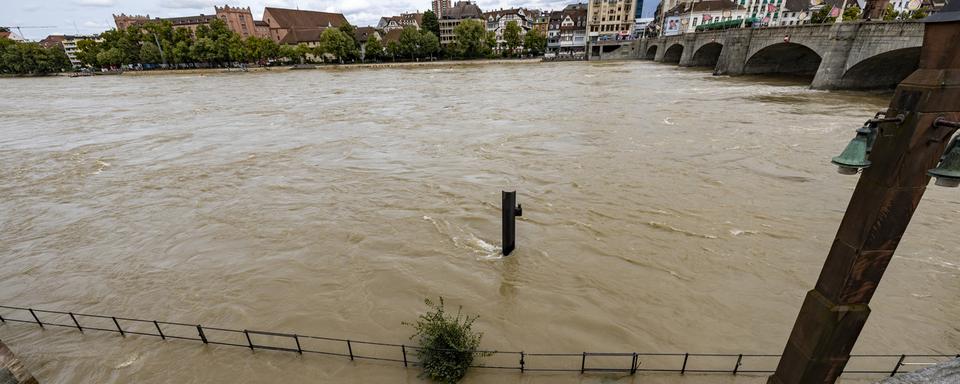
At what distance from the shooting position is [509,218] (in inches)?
390

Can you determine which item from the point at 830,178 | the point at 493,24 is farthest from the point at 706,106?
the point at 493,24

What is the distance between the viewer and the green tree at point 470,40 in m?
103

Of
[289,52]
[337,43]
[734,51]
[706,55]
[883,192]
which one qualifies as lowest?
[706,55]

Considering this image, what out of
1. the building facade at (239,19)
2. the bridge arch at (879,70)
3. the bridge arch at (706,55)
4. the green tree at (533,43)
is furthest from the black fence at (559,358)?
the building facade at (239,19)

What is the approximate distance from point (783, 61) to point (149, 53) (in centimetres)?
14821

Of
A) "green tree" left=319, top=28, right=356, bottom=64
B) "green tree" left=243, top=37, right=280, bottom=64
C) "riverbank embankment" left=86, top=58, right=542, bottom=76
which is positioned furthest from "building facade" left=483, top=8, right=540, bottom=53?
"green tree" left=243, top=37, right=280, bottom=64

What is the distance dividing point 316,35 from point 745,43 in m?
122

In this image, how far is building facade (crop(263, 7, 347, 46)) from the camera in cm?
12968

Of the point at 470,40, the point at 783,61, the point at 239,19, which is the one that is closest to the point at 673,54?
the point at 783,61

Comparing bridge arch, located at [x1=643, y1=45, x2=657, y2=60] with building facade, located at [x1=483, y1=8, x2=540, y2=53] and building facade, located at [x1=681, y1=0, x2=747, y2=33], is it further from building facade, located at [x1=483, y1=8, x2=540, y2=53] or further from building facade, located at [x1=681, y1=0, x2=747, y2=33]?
building facade, located at [x1=483, y1=8, x2=540, y2=53]

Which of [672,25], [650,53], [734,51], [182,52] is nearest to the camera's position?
[734,51]

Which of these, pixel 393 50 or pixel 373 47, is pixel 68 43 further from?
pixel 393 50

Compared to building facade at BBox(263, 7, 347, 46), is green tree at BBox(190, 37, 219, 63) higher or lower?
lower

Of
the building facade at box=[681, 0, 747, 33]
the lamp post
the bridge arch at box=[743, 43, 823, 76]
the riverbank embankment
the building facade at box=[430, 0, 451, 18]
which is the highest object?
the building facade at box=[430, 0, 451, 18]
